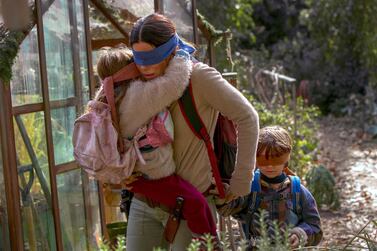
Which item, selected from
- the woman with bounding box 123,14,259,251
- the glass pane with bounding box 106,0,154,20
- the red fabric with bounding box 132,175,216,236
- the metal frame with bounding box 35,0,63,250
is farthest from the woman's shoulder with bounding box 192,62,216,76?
the glass pane with bounding box 106,0,154,20

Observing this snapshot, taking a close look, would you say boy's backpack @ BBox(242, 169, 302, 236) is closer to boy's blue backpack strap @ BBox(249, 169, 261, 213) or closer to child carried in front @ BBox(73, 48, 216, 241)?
boy's blue backpack strap @ BBox(249, 169, 261, 213)

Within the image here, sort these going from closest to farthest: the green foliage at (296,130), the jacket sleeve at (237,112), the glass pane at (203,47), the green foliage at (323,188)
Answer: the jacket sleeve at (237,112) < the glass pane at (203,47) < the green foliage at (323,188) < the green foliage at (296,130)

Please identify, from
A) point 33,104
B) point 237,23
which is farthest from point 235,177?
point 237,23

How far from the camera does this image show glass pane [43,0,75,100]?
4762 mm

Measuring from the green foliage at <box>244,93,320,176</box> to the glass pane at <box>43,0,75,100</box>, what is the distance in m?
4.34

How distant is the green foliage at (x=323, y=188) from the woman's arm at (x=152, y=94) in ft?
17.2

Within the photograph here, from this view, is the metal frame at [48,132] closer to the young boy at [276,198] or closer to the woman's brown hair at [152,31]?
the young boy at [276,198]

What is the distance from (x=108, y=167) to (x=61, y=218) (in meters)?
1.75

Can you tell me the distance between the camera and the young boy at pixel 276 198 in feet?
11.9

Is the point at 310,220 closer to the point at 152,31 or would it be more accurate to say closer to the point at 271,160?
the point at 271,160

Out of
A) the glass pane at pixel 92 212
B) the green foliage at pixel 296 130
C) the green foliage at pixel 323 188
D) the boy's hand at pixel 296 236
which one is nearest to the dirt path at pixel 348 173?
the green foliage at pixel 323 188

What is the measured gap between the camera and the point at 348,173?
34.1 ft

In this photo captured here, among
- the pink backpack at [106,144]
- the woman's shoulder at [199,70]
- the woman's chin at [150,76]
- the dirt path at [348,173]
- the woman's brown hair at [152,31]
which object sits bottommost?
the dirt path at [348,173]

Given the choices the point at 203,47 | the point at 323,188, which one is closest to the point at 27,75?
the point at 203,47
